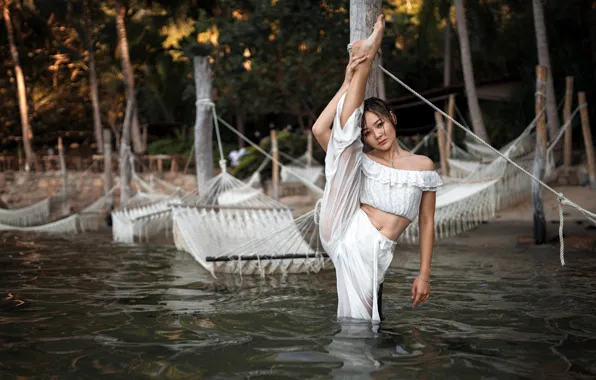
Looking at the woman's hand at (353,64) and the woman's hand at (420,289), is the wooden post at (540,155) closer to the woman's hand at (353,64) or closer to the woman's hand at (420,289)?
the woman's hand at (420,289)

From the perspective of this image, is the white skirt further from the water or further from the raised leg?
the raised leg

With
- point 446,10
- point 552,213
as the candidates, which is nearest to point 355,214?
point 552,213

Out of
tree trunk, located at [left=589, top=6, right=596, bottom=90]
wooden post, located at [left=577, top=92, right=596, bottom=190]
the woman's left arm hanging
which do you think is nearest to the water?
the woman's left arm hanging

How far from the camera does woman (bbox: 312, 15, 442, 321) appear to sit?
2766 millimetres

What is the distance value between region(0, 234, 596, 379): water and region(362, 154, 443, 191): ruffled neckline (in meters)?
0.67

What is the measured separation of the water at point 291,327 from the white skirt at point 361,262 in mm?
159

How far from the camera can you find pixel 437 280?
5.24 metres

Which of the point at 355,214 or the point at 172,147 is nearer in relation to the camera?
the point at 355,214

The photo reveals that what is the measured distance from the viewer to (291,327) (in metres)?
3.42

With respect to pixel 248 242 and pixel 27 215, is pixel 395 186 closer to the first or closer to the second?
pixel 248 242

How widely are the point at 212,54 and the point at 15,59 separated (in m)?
5.93

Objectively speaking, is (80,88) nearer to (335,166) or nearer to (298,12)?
(298,12)

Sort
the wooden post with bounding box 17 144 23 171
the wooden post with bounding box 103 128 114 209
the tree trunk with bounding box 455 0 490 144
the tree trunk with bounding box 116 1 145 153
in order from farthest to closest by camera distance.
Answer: the wooden post with bounding box 17 144 23 171 → the tree trunk with bounding box 116 1 145 153 → the wooden post with bounding box 103 128 114 209 → the tree trunk with bounding box 455 0 490 144

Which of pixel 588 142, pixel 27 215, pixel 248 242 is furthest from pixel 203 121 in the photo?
pixel 27 215
